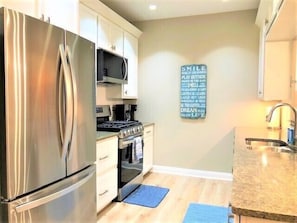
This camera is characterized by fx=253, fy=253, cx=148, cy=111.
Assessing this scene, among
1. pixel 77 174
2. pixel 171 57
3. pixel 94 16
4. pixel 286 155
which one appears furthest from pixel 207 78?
pixel 77 174

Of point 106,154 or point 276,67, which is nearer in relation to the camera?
point 106,154

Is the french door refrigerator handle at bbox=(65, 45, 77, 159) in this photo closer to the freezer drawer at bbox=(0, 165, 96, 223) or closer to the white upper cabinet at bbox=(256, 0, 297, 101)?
the freezer drawer at bbox=(0, 165, 96, 223)

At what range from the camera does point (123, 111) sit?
4.27 meters

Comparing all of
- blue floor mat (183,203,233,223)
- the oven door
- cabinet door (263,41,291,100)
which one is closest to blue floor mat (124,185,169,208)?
the oven door

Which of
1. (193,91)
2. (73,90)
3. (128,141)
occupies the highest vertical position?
(193,91)

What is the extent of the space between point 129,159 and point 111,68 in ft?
4.10

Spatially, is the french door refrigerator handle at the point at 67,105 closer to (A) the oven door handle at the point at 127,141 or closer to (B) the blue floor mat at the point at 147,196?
(A) the oven door handle at the point at 127,141

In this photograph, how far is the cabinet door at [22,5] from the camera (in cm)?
158

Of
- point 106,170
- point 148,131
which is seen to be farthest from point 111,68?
point 106,170

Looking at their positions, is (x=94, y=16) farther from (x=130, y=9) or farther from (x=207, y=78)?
(x=207, y=78)

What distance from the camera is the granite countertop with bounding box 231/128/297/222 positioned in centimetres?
86

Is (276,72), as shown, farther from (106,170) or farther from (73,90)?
(73,90)

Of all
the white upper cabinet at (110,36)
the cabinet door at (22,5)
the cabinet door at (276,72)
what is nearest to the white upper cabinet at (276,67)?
the cabinet door at (276,72)

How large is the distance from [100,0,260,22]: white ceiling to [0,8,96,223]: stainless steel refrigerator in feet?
6.42
